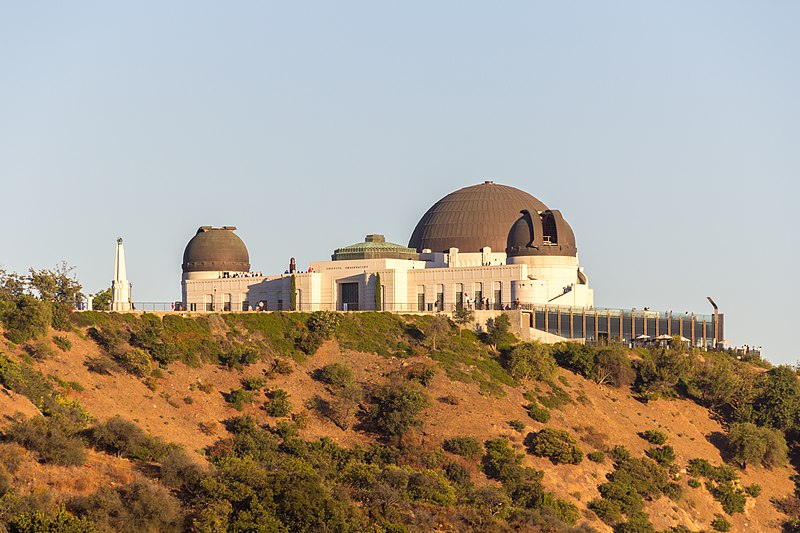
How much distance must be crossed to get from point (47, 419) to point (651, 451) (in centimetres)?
4436

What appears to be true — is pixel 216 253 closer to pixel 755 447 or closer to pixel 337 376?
pixel 337 376

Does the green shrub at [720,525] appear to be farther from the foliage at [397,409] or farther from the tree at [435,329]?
the tree at [435,329]

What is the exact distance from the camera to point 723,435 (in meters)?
102

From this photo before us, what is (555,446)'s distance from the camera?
90.8 m

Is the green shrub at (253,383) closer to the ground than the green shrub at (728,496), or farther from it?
farther from it

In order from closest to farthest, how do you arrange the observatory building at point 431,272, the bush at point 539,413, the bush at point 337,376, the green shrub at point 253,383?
the green shrub at point 253,383
the bush at point 539,413
the bush at point 337,376
the observatory building at point 431,272

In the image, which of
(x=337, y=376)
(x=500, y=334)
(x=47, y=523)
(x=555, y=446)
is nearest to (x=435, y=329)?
(x=500, y=334)

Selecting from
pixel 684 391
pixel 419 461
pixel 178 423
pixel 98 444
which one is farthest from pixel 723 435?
pixel 98 444

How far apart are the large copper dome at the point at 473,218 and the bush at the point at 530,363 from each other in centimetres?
2197

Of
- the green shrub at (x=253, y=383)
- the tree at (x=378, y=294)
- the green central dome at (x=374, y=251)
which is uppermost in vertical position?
the green central dome at (x=374, y=251)

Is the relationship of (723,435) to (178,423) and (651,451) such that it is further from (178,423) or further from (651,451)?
(178,423)

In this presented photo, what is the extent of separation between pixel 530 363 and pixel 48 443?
43.2m

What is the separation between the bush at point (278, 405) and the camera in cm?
9106

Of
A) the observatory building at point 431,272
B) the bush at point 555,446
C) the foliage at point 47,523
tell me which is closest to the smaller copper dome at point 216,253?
the observatory building at point 431,272
